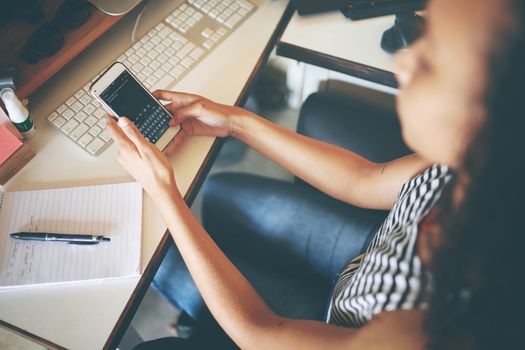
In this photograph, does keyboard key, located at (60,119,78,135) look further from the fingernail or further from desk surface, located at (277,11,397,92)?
desk surface, located at (277,11,397,92)

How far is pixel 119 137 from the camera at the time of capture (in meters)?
0.74

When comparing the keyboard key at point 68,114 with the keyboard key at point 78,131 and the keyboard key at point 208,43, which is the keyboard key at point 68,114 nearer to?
the keyboard key at point 78,131

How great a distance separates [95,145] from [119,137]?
104 mm

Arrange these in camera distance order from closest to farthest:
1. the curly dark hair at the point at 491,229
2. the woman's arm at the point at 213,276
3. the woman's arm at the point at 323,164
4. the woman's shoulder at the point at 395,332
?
1. the curly dark hair at the point at 491,229
2. the woman's shoulder at the point at 395,332
3. the woman's arm at the point at 213,276
4. the woman's arm at the point at 323,164

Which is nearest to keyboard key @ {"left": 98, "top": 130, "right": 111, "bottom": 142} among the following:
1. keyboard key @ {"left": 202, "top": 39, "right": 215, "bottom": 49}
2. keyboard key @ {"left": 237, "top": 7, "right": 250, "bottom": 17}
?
keyboard key @ {"left": 202, "top": 39, "right": 215, "bottom": 49}

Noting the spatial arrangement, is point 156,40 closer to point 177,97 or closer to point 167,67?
point 167,67

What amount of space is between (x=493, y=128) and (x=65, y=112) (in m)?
0.76

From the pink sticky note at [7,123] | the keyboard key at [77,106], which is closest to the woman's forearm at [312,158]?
the keyboard key at [77,106]

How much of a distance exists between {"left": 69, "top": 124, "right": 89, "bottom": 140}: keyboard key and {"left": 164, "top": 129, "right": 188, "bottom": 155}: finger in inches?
6.4

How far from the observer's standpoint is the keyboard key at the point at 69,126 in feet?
2.70

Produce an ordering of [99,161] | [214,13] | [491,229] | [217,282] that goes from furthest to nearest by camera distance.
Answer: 1. [214,13]
2. [99,161]
3. [217,282]
4. [491,229]

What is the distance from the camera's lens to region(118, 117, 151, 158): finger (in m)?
0.72

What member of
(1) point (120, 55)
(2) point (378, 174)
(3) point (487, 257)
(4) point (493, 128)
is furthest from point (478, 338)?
(1) point (120, 55)

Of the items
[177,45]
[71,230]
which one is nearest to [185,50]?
[177,45]
